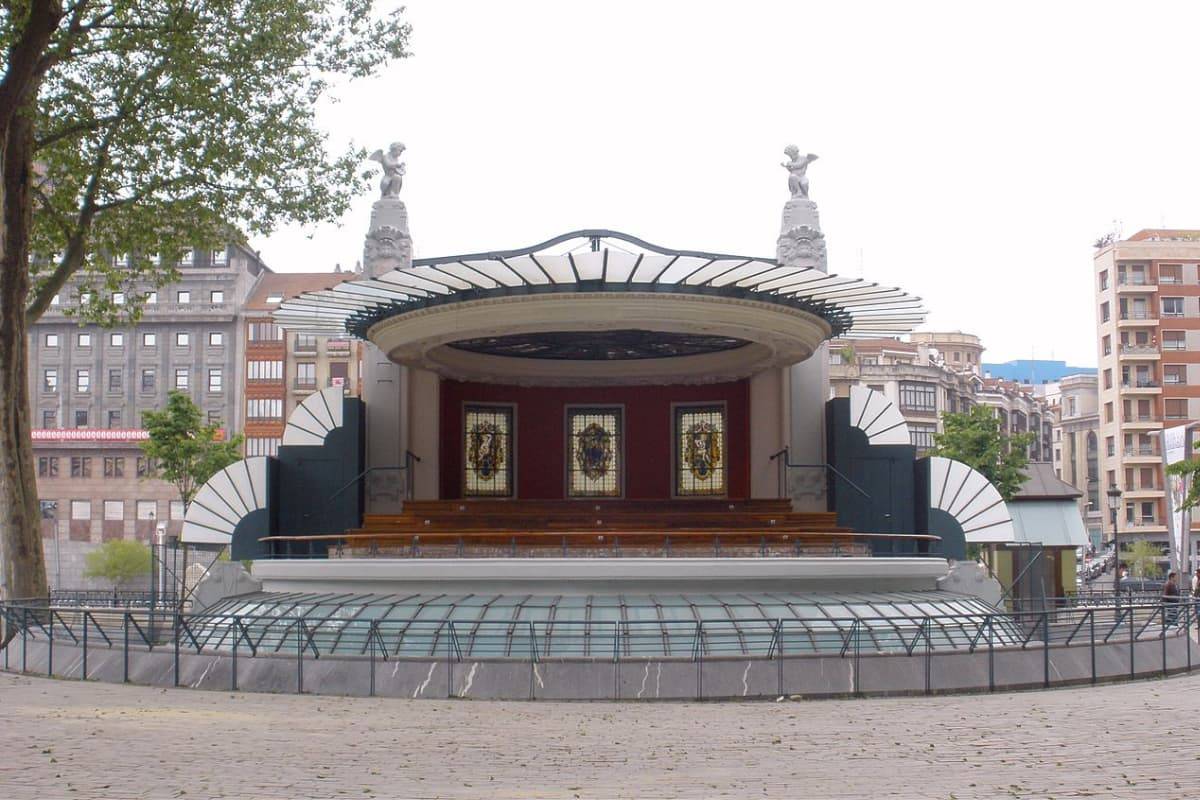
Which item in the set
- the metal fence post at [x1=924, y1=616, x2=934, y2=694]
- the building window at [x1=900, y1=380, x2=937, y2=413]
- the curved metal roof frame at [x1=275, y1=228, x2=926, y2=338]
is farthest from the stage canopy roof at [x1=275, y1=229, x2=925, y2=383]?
the building window at [x1=900, y1=380, x2=937, y2=413]

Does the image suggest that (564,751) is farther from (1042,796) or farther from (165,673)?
(165,673)

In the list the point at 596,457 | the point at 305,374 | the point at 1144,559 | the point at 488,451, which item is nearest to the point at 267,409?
the point at 305,374

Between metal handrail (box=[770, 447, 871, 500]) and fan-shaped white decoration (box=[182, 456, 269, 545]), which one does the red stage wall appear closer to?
metal handrail (box=[770, 447, 871, 500])

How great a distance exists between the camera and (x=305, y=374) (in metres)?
94.9

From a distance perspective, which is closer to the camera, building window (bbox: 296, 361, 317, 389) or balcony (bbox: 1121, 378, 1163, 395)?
balcony (bbox: 1121, 378, 1163, 395)

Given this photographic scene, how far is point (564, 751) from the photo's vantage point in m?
15.0

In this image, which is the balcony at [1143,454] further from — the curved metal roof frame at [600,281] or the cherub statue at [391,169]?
the cherub statue at [391,169]

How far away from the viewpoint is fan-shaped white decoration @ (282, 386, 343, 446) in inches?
1462

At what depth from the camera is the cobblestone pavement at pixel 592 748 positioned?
12.4 m

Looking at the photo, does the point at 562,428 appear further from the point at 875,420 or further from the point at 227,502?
the point at 227,502

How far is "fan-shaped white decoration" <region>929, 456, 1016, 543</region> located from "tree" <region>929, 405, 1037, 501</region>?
25562 millimetres

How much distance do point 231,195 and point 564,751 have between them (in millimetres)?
22234

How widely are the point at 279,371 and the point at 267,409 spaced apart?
9.07 ft

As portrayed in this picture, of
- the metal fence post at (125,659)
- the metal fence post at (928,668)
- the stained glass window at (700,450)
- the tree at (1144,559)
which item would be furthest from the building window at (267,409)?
the metal fence post at (928,668)
